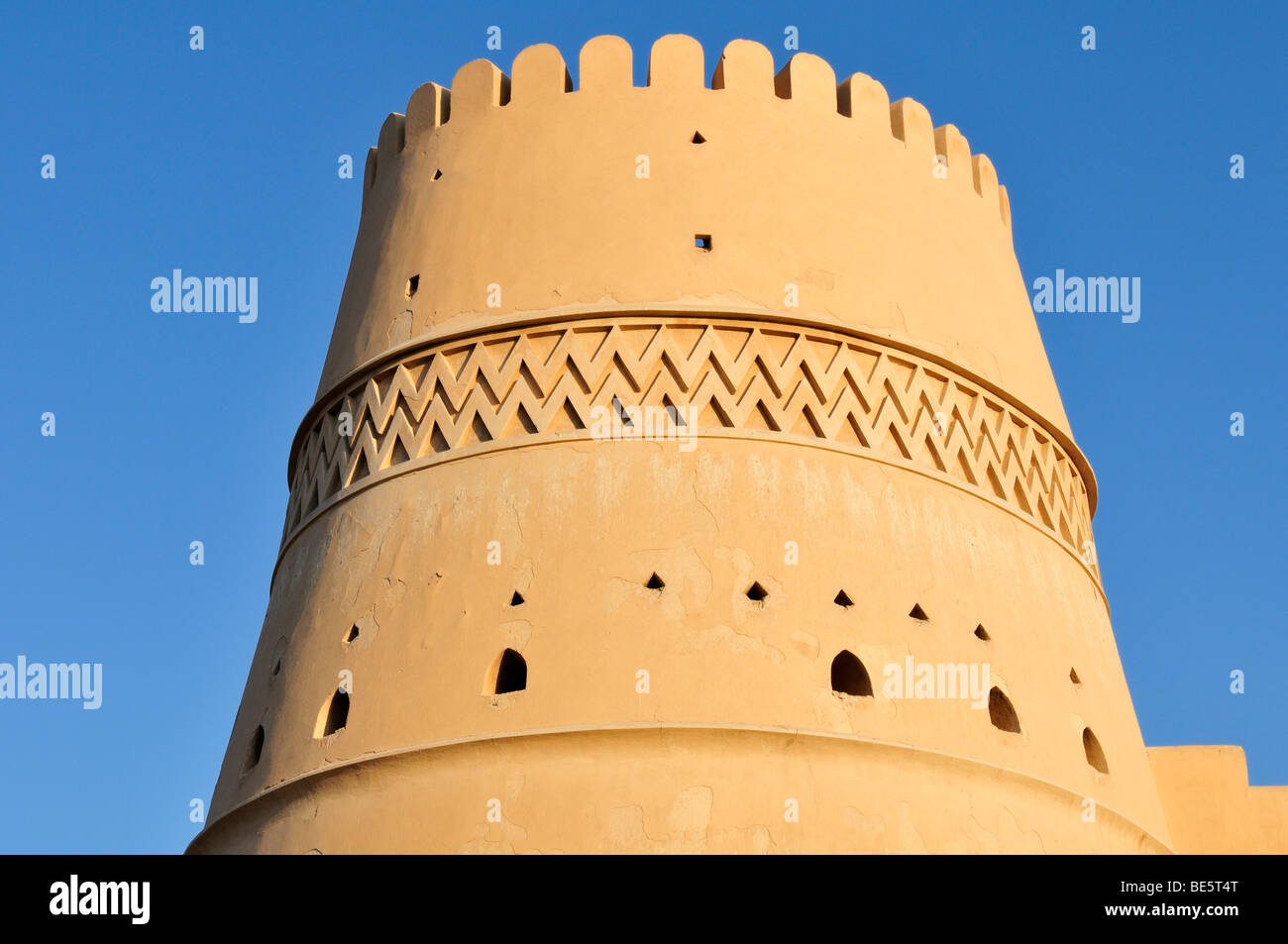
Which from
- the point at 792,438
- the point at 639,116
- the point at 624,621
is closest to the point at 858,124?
the point at 639,116

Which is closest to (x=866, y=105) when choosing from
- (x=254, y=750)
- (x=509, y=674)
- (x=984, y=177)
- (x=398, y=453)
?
(x=984, y=177)

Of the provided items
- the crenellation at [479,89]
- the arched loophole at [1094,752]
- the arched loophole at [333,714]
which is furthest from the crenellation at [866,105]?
the arched loophole at [333,714]

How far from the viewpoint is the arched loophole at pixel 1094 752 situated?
31.4ft

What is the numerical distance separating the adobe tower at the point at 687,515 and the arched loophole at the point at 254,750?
3cm

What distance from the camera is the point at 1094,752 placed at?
959 centimetres

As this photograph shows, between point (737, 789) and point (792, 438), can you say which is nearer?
point (737, 789)

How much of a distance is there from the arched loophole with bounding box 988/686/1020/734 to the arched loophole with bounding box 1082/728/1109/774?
654mm

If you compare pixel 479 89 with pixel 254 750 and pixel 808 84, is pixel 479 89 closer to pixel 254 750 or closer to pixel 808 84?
pixel 808 84

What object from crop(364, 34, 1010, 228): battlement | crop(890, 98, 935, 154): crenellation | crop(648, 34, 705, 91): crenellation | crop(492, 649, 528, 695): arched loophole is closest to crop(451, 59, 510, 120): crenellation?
crop(364, 34, 1010, 228): battlement

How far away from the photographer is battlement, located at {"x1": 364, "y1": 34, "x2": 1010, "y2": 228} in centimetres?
1041
